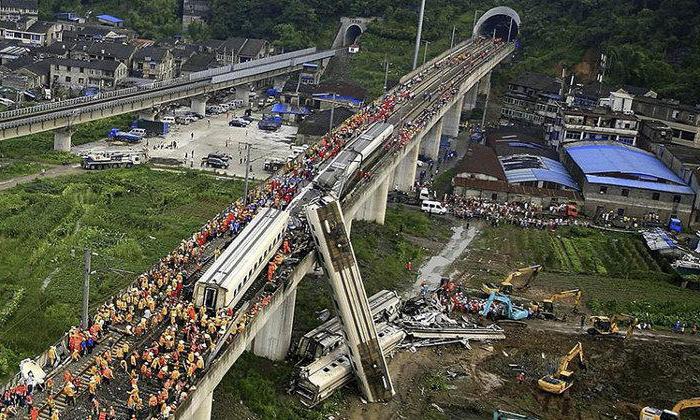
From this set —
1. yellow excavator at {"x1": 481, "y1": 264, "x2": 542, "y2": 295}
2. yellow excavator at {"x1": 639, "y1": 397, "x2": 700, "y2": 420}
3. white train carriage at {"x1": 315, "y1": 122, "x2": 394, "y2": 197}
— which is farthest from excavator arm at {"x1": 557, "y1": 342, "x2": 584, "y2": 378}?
white train carriage at {"x1": 315, "y1": 122, "x2": 394, "y2": 197}

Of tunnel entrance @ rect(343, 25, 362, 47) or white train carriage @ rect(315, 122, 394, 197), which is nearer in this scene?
white train carriage @ rect(315, 122, 394, 197)

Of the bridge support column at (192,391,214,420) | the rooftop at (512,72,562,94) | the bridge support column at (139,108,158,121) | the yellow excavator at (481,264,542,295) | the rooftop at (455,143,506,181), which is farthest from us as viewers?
the rooftop at (512,72,562,94)

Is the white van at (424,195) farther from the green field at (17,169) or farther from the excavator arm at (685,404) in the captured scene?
the green field at (17,169)

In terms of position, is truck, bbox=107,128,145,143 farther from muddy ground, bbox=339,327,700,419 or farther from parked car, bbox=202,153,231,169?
muddy ground, bbox=339,327,700,419

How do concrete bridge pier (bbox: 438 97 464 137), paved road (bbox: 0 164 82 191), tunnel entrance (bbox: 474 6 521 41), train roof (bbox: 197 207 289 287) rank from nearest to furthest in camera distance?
train roof (bbox: 197 207 289 287) → paved road (bbox: 0 164 82 191) → concrete bridge pier (bbox: 438 97 464 137) → tunnel entrance (bbox: 474 6 521 41)

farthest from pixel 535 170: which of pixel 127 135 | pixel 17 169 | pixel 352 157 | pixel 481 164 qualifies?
pixel 17 169

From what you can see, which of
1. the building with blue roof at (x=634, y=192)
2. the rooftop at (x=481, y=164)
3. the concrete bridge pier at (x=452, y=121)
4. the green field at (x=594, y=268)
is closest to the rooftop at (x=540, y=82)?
the concrete bridge pier at (x=452, y=121)

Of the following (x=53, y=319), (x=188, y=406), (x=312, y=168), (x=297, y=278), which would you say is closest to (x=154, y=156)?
(x=312, y=168)

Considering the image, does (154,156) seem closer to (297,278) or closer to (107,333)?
(297,278)
